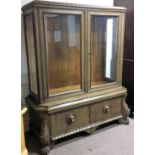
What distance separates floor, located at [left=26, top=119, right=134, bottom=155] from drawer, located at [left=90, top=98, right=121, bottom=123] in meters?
0.19

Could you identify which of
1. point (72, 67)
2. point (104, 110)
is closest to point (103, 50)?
point (72, 67)

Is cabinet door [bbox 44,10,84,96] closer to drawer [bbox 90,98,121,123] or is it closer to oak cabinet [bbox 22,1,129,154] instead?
oak cabinet [bbox 22,1,129,154]

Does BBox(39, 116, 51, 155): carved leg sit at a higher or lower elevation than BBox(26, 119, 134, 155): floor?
higher

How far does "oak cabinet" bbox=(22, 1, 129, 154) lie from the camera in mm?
1881

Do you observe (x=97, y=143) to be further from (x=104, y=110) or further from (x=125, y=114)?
(x=125, y=114)

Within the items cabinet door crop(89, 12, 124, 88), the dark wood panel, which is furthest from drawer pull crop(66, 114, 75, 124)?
the dark wood panel

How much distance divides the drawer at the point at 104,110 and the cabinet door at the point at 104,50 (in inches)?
9.5

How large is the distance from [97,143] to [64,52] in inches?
43.9

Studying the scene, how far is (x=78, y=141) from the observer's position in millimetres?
2164

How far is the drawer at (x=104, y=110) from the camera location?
2.25 metres

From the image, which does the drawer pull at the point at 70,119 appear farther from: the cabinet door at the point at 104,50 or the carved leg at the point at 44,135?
the cabinet door at the point at 104,50
